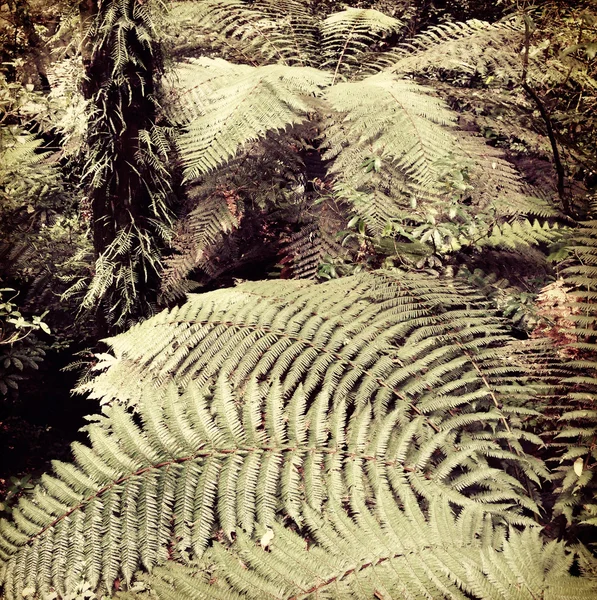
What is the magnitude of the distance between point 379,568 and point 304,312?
794 mm

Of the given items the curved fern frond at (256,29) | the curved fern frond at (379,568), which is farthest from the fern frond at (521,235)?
the curved fern frond at (256,29)

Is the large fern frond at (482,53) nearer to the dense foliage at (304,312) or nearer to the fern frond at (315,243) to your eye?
the dense foliage at (304,312)

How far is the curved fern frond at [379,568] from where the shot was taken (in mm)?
839

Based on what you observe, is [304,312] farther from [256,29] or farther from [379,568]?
[256,29]

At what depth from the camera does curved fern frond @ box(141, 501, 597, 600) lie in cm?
84

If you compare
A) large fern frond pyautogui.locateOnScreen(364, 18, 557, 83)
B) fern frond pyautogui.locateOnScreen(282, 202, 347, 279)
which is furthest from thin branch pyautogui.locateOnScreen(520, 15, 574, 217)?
fern frond pyautogui.locateOnScreen(282, 202, 347, 279)

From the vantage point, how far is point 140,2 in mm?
1945

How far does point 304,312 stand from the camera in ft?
4.98

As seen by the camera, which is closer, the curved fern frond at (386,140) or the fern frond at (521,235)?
the curved fern frond at (386,140)

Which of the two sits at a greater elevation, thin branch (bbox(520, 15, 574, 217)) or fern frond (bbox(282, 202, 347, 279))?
thin branch (bbox(520, 15, 574, 217))

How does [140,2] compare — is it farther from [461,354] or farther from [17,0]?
[461,354]

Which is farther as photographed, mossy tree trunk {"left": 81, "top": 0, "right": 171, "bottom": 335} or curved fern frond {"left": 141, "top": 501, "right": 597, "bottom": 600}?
mossy tree trunk {"left": 81, "top": 0, "right": 171, "bottom": 335}

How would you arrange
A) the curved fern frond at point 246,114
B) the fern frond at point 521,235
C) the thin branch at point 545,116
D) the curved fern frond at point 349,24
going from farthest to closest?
the curved fern frond at point 349,24 → the fern frond at point 521,235 → the curved fern frond at point 246,114 → the thin branch at point 545,116

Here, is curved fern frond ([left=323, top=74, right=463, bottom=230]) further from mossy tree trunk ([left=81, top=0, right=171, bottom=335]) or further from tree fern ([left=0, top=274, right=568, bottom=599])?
mossy tree trunk ([left=81, top=0, right=171, bottom=335])
